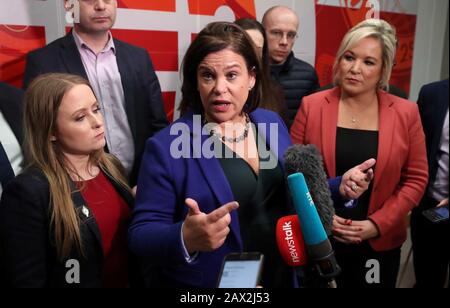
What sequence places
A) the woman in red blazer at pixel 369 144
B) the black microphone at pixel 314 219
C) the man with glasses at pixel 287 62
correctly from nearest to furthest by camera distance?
the black microphone at pixel 314 219, the woman in red blazer at pixel 369 144, the man with glasses at pixel 287 62

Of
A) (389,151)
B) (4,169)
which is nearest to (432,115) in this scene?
(389,151)

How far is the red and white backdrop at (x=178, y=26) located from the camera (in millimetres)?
845

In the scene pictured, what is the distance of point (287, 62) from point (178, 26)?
0.30 metres

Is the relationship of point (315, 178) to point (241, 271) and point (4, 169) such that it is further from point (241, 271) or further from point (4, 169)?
point (4, 169)

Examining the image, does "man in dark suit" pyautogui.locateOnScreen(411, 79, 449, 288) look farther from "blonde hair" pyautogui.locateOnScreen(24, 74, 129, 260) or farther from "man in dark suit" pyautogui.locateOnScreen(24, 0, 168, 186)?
"blonde hair" pyautogui.locateOnScreen(24, 74, 129, 260)

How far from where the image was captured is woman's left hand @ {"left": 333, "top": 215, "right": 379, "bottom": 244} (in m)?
0.96

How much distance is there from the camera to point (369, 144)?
0.91 meters

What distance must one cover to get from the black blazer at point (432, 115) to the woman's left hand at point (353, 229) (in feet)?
0.56

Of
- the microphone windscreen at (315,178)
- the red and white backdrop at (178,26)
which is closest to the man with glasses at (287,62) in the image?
the red and white backdrop at (178,26)

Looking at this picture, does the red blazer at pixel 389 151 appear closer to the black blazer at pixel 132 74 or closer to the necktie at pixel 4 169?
the black blazer at pixel 132 74

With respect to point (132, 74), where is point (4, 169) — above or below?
below
